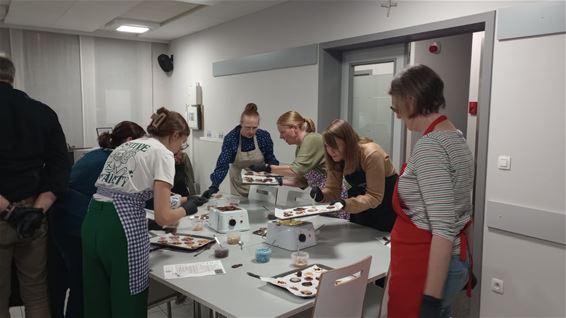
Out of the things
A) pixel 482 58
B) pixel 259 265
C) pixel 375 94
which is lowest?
pixel 259 265

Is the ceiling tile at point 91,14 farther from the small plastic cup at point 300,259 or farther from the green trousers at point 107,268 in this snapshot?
the small plastic cup at point 300,259

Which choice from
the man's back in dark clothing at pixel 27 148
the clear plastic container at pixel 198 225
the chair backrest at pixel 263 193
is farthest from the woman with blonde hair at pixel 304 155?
the man's back in dark clothing at pixel 27 148

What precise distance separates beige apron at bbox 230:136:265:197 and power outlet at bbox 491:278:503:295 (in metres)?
2.03

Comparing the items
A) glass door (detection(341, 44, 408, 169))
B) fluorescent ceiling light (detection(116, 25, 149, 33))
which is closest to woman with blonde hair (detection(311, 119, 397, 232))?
glass door (detection(341, 44, 408, 169))

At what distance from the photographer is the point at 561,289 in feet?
8.15

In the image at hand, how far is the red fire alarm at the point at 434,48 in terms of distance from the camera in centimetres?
406

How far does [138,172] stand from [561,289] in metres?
2.50

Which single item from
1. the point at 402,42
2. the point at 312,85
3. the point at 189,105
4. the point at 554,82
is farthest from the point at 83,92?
the point at 554,82

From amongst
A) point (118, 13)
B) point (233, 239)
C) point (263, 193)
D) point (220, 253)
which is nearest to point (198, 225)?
point (233, 239)

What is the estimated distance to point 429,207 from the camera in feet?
4.34

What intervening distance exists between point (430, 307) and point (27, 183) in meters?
1.95

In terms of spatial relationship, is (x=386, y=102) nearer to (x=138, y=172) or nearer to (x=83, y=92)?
(x=138, y=172)

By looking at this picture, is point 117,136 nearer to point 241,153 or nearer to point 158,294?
point 158,294

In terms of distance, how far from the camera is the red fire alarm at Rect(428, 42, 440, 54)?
406 cm
